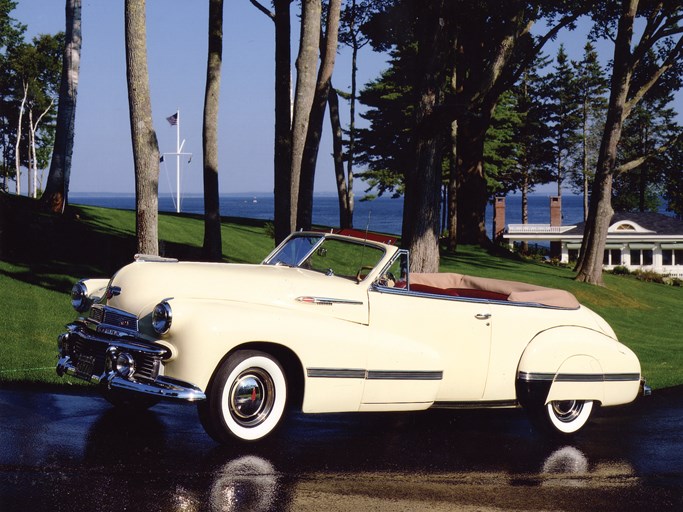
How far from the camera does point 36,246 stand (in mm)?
20031

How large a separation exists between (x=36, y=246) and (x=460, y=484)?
15782 millimetres

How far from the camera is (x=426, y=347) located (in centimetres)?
758

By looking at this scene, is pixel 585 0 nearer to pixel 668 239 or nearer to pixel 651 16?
pixel 651 16

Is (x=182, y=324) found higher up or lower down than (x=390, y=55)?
lower down

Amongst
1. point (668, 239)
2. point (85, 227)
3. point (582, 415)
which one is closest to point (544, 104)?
point (668, 239)

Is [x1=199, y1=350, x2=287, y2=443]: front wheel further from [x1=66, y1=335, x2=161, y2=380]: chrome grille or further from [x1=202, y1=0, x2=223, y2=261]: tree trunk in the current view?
[x1=202, y1=0, x2=223, y2=261]: tree trunk

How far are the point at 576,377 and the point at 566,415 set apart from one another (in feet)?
1.50

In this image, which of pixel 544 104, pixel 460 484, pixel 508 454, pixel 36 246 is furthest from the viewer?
pixel 544 104

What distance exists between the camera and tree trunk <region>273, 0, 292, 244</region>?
15820 millimetres

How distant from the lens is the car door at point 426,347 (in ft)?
24.1

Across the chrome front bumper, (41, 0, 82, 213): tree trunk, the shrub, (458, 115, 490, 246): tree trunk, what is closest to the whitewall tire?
the chrome front bumper

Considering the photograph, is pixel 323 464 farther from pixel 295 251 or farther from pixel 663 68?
pixel 663 68

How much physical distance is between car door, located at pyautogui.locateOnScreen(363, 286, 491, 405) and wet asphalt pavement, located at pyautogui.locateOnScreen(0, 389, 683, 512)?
1.53ft

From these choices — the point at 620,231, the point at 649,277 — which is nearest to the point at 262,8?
the point at 649,277
